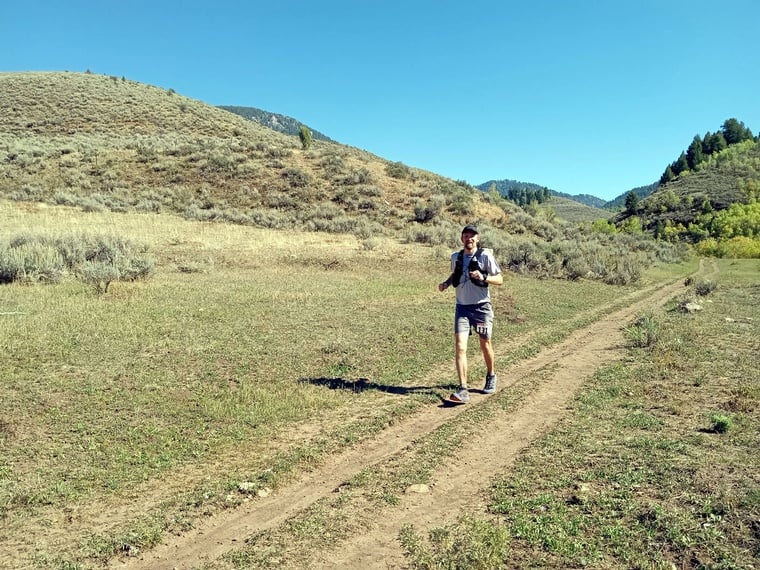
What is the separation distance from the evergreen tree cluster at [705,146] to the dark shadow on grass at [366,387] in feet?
361

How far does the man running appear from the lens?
693 cm

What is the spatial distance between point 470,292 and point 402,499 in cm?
341

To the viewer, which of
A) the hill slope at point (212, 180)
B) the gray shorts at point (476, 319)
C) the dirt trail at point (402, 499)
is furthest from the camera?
the hill slope at point (212, 180)

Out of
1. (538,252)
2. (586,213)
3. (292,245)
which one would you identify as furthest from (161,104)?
(586,213)

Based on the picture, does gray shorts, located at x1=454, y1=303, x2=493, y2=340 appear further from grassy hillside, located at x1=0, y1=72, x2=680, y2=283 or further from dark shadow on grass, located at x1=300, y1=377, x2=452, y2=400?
grassy hillside, located at x1=0, y1=72, x2=680, y2=283

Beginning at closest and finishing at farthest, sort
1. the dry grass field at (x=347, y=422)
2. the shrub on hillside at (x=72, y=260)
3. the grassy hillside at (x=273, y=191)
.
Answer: the dry grass field at (x=347, y=422), the shrub on hillside at (x=72, y=260), the grassy hillside at (x=273, y=191)

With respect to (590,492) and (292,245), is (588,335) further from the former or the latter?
(292,245)

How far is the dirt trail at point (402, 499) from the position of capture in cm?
369

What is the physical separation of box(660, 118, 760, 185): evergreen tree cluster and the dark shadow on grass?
110 m

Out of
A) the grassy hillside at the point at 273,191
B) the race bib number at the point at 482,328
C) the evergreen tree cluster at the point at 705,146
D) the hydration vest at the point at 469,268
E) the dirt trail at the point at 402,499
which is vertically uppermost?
the evergreen tree cluster at the point at 705,146

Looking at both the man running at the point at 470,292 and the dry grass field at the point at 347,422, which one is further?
the man running at the point at 470,292

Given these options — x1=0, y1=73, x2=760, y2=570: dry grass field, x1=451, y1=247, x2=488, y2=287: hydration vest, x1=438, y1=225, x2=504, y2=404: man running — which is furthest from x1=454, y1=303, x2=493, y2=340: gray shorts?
x1=0, y1=73, x2=760, y2=570: dry grass field

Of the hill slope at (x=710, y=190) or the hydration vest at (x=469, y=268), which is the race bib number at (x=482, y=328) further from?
the hill slope at (x=710, y=190)

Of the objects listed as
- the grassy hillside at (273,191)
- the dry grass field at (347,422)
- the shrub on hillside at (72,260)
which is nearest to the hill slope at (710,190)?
the grassy hillside at (273,191)
